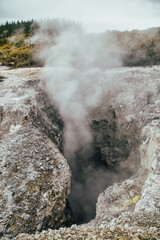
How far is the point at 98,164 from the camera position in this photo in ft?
42.9

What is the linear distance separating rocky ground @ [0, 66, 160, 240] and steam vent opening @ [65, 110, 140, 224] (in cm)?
17

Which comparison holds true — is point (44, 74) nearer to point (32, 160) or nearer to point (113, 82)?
point (113, 82)

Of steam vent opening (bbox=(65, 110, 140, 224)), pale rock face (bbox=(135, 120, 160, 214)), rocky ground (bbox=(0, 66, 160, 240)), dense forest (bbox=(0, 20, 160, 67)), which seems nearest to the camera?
rocky ground (bbox=(0, 66, 160, 240))

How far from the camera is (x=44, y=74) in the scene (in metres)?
12.5

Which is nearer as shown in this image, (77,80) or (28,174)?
(28,174)

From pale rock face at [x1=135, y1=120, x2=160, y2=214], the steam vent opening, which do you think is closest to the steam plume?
the steam vent opening

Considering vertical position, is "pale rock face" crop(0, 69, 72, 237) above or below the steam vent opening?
above

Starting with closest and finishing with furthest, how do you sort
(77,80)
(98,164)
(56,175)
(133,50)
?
1. (56,175)
2. (77,80)
3. (98,164)
4. (133,50)

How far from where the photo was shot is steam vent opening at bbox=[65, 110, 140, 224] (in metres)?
10.5

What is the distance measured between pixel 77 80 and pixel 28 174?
845 centimetres

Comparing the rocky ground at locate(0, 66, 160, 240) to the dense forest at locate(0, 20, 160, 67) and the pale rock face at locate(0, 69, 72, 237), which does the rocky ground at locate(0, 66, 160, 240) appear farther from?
the dense forest at locate(0, 20, 160, 67)

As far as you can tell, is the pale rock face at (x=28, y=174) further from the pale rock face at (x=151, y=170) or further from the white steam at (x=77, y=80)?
the white steam at (x=77, y=80)

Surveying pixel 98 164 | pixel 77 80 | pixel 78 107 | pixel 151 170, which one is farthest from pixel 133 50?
pixel 151 170

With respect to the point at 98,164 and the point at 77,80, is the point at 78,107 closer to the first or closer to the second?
the point at 77,80
